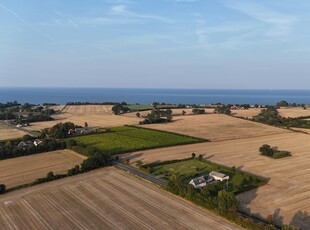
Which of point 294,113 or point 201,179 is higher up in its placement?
point 294,113

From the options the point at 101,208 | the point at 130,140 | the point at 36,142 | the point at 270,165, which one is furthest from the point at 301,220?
the point at 36,142

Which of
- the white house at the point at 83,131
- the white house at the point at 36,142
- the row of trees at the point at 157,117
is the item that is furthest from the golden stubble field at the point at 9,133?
the row of trees at the point at 157,117

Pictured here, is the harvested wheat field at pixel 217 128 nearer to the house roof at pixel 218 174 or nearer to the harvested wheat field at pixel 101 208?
the house roof at pixel 218 174

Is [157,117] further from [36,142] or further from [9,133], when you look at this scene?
[36,142]

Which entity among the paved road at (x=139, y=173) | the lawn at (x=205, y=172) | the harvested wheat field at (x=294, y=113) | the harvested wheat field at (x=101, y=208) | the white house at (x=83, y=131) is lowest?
the harvested wheat field at (x=101, y=208)

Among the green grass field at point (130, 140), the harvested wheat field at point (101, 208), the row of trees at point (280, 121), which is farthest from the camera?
the row of trees at point (280, 121)
